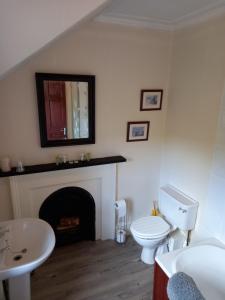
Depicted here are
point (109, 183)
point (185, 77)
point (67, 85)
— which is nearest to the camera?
point (67, 85)

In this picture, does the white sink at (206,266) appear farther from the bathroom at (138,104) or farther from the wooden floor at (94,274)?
the wooden floor at (94,274)

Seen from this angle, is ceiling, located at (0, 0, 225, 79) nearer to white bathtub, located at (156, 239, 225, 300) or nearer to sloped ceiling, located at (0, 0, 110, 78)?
sloped ceiling, located at (0, 0, 110, 78)

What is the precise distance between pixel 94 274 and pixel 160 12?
8.55 feet

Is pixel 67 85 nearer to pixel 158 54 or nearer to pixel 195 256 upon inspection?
pixel 158 54

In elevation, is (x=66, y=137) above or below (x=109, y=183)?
above

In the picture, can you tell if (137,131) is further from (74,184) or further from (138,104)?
(74,184)

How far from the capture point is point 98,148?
7.98ft

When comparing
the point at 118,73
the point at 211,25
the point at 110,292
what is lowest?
the point at 110,292

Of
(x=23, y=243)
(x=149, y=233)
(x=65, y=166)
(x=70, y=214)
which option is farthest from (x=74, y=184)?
(x=149, y=233)

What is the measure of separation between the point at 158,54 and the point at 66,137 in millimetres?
1349

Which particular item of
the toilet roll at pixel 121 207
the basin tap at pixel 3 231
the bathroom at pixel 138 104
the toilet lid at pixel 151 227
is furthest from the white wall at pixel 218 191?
the basin tap at pixel 3 231

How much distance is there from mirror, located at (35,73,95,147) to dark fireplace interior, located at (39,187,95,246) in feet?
1.91

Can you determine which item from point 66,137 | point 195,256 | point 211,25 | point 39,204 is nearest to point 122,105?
point 66,137

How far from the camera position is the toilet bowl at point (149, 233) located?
2217 millimetres
